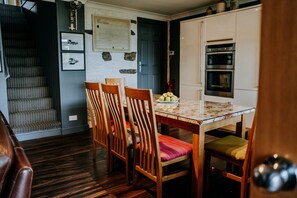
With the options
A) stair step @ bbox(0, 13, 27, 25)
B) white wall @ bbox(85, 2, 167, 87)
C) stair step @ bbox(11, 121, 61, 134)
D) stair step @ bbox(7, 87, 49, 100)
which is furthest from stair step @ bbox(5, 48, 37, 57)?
stair step @ bbox(11, 121, 61, 134)

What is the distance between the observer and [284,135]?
0.37m

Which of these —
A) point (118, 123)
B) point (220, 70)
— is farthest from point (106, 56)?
point (118, 123)

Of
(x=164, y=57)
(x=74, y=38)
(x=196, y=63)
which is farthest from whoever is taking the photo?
(x=164, y=57)

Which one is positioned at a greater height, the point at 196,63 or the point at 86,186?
the point at 196,63

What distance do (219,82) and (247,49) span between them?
2.57 ft

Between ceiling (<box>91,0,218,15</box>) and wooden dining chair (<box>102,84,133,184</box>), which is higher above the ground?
ceiling (<box>91,0,218,15</box>)

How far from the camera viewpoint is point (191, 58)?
4.90m

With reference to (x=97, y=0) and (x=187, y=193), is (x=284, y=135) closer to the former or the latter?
(x=187, y=193)

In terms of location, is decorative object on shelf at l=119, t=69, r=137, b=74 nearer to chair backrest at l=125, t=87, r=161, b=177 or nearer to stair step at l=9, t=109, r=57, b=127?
stair step at l=9, t=109, r=57, b=127

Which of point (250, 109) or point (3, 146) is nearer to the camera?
point (3, 146)

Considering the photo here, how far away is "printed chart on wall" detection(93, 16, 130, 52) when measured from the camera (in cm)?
464

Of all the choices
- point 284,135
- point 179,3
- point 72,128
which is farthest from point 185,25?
point 284,135

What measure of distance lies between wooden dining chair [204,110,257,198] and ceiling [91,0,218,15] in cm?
328

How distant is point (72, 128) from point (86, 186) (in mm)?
2073
